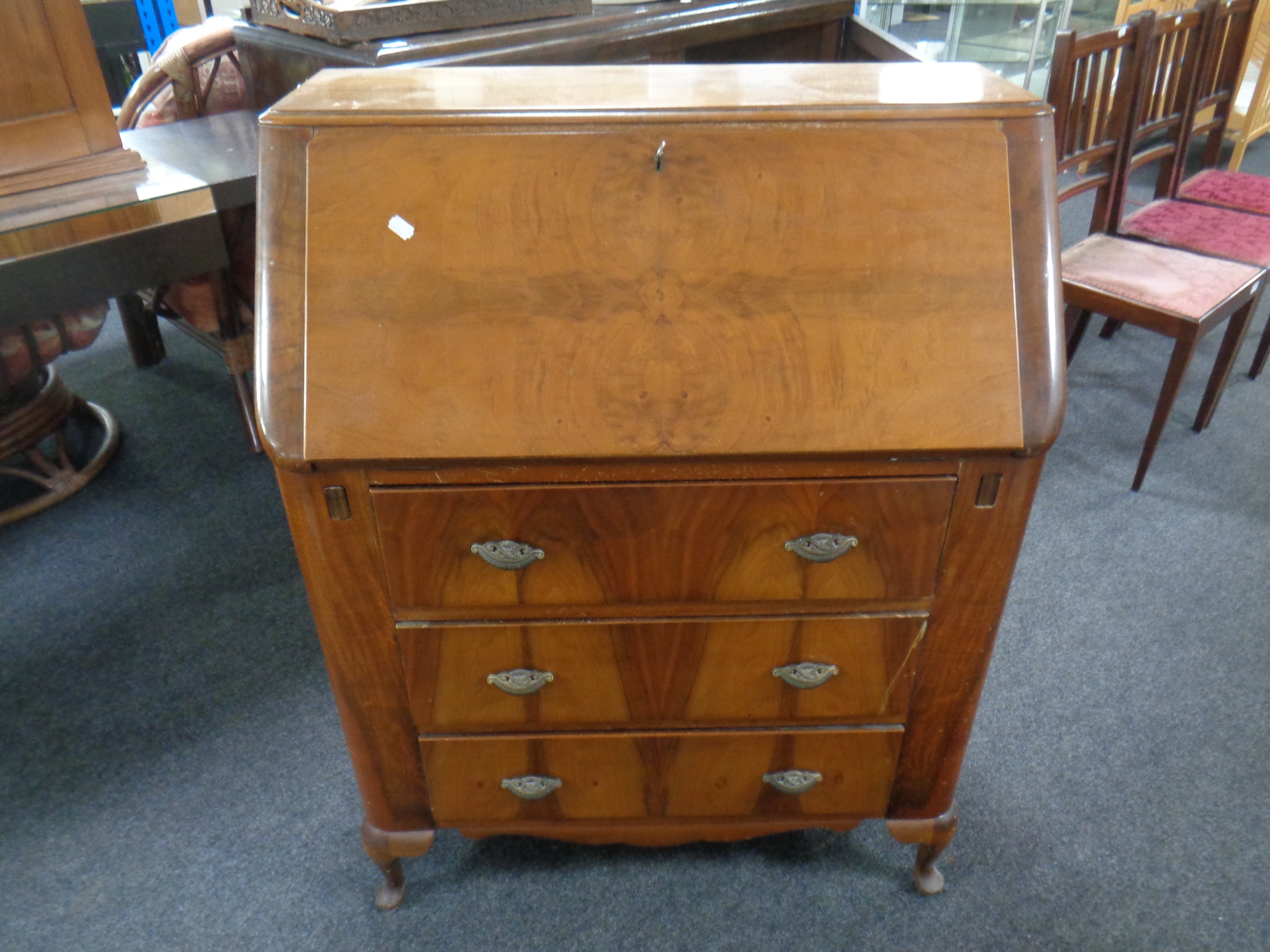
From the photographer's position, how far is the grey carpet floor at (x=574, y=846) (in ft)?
4.60

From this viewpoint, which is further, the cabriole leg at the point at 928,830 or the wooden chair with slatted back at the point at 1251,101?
the wooden chair with slatted back at the point at 1251,101

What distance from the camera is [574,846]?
1.51 m

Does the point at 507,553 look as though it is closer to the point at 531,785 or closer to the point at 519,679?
the point at 519,679

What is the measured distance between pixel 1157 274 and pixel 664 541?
180cm

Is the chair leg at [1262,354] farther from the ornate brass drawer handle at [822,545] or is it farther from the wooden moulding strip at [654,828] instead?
the ornate brass drawer handle at [822,545]

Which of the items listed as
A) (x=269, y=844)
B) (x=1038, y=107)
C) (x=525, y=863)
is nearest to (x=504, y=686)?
(x=525, y=863)

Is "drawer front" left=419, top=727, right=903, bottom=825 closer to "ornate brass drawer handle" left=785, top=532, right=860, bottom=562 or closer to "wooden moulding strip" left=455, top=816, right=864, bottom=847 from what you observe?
"wooden moulding strip" left=455, top=816, right=864, bottom=847

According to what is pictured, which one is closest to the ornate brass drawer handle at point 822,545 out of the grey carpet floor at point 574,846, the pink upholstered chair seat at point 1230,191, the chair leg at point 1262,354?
the grey carpet floor at point 574,846

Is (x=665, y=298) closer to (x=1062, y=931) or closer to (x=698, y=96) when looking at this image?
(x=698, y=96)

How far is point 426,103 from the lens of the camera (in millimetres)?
991

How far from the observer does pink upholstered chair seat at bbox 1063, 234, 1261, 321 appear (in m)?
2.09

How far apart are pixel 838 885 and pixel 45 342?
7.09 feet

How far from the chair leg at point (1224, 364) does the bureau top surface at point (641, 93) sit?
5.35ft

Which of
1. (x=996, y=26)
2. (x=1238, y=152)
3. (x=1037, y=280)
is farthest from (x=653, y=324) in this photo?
(x=996, y=26)
